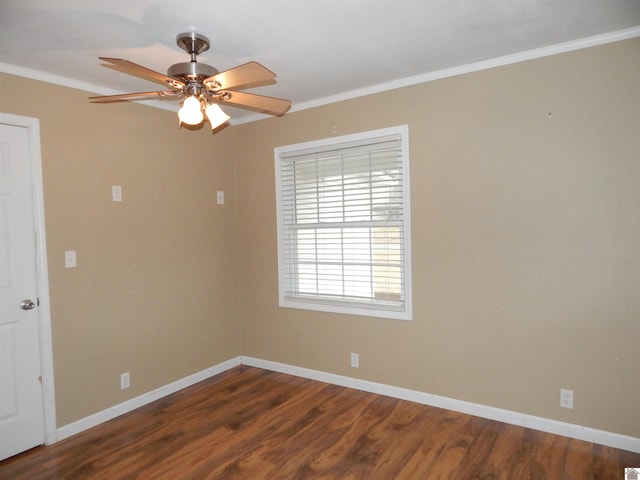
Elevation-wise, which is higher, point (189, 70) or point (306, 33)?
point (306, 33)

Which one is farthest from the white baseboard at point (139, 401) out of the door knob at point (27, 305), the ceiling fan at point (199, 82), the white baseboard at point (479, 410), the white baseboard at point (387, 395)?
the ceiling fan at point (199, 82)

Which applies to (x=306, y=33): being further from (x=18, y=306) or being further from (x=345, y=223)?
(x=18, y=306)

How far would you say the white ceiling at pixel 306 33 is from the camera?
6.44 feet

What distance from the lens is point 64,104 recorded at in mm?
2785

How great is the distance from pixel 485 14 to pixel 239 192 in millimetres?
2674

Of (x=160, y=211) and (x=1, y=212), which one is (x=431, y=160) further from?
(x=1, y=212)

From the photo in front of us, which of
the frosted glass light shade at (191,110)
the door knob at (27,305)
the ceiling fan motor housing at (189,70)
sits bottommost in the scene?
the door knob at (27,305)

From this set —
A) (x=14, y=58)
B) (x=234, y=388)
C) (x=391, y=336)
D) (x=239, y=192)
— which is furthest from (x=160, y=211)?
(x=391, y=336)

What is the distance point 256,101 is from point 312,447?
214 cm

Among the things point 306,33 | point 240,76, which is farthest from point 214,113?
point 306,33

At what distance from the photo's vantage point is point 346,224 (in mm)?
3439

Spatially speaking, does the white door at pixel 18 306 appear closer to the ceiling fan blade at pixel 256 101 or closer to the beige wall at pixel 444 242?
the beige wall at pixel 444 242

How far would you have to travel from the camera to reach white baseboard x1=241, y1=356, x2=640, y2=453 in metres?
2.45

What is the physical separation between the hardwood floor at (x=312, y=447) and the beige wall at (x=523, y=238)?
262mm
